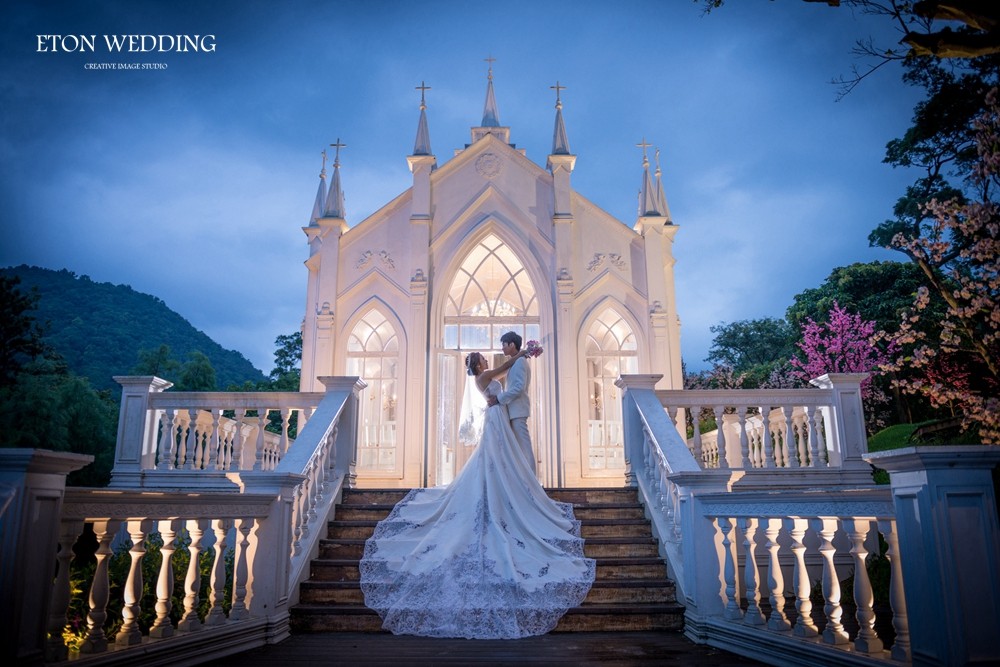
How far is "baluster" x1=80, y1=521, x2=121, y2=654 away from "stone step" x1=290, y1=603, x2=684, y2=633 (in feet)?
5.90

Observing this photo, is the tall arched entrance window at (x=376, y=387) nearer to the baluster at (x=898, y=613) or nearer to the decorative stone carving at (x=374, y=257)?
the decorative stone carving at (x=374, y=257)

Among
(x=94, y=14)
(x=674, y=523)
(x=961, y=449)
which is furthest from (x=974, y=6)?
(x=94, y=14)

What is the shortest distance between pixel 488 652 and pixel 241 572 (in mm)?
1812

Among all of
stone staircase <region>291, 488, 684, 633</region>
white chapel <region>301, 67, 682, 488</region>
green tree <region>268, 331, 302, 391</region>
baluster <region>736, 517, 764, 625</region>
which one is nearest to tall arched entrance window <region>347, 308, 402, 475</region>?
white chapel <region>301, 67, 682, 488</region>

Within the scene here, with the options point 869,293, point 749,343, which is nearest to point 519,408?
point 869,293

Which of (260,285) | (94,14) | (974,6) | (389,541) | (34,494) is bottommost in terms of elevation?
(389,541)

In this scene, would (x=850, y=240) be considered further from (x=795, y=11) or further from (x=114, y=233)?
(x=114, y=233)

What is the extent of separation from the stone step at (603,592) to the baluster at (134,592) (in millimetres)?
1763

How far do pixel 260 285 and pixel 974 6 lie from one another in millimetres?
124540

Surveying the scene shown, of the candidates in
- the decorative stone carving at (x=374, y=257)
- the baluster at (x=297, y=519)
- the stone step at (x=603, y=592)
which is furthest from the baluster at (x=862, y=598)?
the decorative stone carving at (x=374, y=257)

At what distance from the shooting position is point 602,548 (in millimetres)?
5613

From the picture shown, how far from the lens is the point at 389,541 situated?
5508 millimetres

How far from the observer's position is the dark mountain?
100 feet

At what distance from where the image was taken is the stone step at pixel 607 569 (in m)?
5.32
